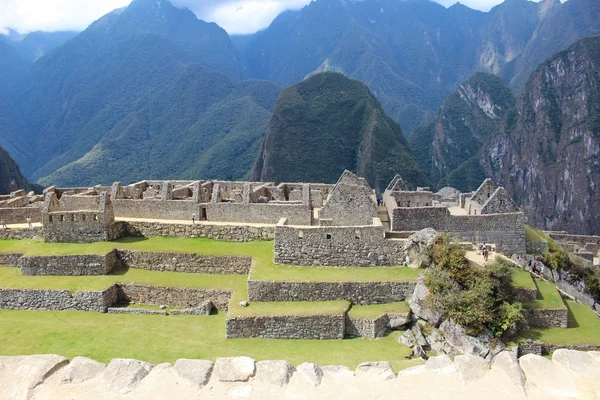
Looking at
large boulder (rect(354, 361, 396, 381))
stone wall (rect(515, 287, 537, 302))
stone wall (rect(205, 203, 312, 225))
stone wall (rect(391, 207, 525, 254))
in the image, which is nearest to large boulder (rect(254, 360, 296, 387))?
large boulder (rect(354, 361, 396, 381))

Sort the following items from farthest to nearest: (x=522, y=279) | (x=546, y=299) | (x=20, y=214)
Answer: (x=20, y=214) → (x=522, y=279) → (x=546, y=299)

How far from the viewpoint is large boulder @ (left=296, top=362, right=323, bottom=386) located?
548 cm

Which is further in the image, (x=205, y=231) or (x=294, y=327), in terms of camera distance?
(x=205, y=231)

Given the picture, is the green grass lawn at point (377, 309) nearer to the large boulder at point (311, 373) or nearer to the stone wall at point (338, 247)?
the stone wall at point (338, 247)

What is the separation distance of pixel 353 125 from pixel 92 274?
122 meters

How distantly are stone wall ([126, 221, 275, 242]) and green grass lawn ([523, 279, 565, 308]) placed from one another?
11.0 m

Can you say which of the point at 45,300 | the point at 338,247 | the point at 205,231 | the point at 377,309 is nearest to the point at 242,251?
the point at 205,231

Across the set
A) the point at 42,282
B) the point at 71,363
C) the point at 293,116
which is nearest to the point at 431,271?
the point at 71,363

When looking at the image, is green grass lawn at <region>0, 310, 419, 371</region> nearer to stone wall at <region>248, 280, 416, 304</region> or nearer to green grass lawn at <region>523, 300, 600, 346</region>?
stone wall at <region>248, 280, 416, 304</region>

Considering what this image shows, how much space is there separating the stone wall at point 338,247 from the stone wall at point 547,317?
16.1 ft

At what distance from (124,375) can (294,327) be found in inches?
434

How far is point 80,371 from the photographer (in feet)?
18.4

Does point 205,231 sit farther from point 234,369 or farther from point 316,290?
point 234,369

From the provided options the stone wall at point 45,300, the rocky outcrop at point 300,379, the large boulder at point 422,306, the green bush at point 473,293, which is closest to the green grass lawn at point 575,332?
the green bush at point 473,293
